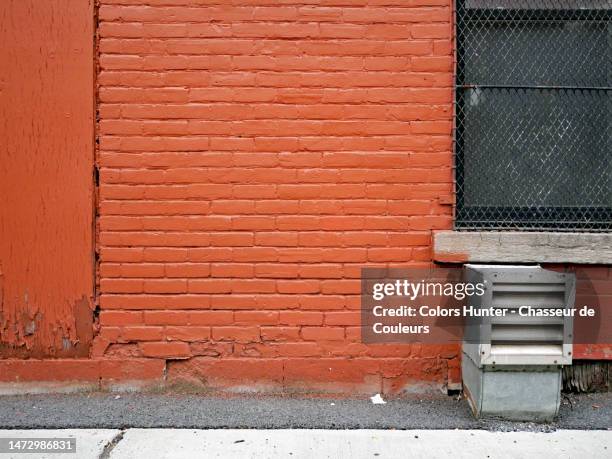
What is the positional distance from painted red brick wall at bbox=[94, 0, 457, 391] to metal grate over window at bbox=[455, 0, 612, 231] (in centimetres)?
30

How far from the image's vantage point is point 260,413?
335 cm

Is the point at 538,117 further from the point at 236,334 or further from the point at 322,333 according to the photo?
the point at 236,334

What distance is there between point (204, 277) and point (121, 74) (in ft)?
4.89

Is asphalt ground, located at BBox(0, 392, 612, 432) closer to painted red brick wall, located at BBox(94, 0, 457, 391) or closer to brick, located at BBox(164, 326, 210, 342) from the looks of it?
painted red brick wall, located at BBox(94, 0, 457, 391)

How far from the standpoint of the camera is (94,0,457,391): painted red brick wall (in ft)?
11.9

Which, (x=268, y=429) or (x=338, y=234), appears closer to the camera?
(x=268, y=429)

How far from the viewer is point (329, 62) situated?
11.9ft

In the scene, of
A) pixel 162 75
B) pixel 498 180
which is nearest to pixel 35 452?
pixel 162 75

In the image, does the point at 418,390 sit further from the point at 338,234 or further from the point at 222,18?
the point at 222,18

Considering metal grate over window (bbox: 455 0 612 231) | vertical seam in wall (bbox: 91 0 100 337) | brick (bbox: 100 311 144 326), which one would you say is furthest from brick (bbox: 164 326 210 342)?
metal grate over window (bbox: 455 0 612 231)

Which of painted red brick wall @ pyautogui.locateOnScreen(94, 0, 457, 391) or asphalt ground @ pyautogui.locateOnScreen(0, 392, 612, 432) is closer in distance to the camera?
asphalt ground @ pyautogui.locateOnScreen(0, 392, 612, 432)

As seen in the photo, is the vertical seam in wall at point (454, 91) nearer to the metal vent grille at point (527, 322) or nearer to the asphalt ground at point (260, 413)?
the metal vent grille at point (527, 322)

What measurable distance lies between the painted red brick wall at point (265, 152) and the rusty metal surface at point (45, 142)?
124mm

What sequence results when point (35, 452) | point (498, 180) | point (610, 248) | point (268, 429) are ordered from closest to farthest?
point (35, 452)
point (268, 429)
point (610, 248)
point (498, 180)
